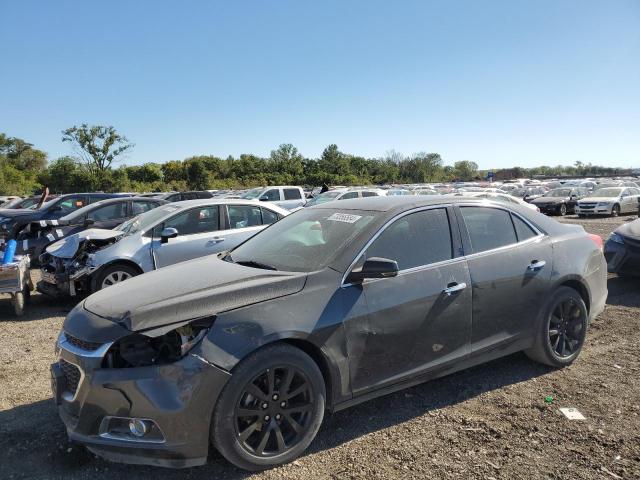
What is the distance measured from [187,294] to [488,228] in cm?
255

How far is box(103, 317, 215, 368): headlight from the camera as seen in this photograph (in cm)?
274

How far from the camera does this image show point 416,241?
368cm

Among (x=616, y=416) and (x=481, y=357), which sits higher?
(x=481, y=357)

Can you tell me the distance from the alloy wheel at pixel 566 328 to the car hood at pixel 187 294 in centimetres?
250

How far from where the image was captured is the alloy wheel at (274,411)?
2.81 m

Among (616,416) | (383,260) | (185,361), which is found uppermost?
(383,260)

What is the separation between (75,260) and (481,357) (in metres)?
5.94

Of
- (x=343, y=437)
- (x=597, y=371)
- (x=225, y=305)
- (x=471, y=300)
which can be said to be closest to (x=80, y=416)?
(x=225, y=305)

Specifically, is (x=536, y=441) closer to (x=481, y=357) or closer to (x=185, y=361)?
(x=481, y=357)

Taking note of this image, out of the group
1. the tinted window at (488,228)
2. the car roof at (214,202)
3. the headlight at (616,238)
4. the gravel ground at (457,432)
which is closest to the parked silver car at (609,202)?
the headlight at (616,238)

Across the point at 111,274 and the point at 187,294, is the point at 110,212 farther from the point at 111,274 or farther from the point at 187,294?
the point at 187,294

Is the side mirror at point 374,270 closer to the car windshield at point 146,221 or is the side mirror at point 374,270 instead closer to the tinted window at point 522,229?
the tinted window at point 522,229

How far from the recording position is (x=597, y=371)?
432cm

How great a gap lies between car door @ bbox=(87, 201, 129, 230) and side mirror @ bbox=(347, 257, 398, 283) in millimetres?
8466
